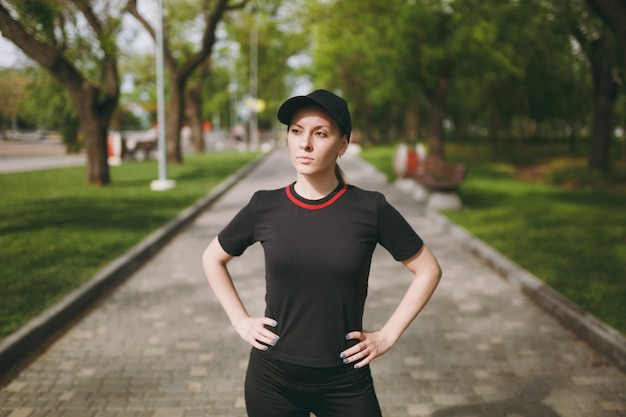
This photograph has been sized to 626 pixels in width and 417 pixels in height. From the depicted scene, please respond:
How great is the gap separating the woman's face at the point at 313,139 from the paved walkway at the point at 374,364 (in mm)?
2302

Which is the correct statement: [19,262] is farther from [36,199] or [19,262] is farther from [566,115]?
[566,115]

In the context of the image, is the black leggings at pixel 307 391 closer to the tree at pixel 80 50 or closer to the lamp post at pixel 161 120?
the tree at pixel 80 50

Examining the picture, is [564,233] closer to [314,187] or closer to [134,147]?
[314,187]

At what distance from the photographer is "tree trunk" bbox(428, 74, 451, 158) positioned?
22.7 m

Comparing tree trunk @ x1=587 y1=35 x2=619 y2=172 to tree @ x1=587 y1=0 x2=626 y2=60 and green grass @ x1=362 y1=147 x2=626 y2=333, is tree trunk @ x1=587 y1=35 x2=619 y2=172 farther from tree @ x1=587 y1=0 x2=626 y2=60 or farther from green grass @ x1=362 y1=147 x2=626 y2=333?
tree @ x1=587 y1=0 x2=626 y2=60

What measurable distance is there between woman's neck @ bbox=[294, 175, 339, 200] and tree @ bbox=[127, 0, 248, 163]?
16137mm

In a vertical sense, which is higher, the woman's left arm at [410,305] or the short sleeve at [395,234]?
the short sleeve at [395,234]

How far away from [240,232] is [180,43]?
30.6 meters

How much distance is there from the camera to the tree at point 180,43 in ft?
60.0

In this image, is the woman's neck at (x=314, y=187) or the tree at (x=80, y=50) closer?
the woman's neck at (x=314, y=187)

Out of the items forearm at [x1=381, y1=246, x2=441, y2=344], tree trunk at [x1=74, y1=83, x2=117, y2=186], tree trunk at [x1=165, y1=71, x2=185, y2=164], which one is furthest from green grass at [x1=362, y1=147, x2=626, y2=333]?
tree trunk at [x1=165, y1=71, x2=185, y2=164]

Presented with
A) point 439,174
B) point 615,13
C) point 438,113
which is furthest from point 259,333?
point 438,113

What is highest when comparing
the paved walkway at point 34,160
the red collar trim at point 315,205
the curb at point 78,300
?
the red collar trim at point 315,205

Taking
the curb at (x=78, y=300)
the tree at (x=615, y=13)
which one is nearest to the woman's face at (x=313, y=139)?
the curb at (x=78, y=300)
